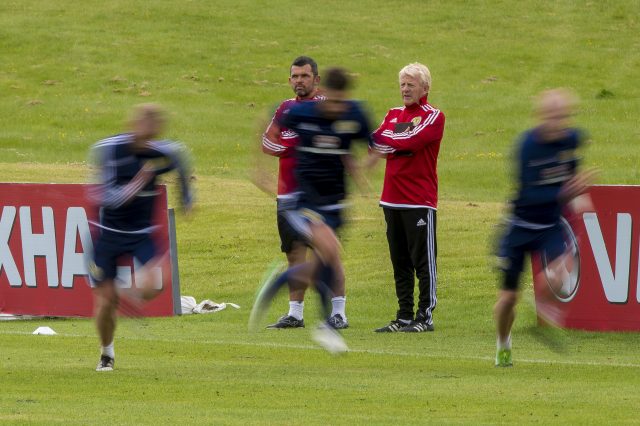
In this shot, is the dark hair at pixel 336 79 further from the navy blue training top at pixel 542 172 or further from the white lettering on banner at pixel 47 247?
the white lettering on banner at pixel 47 247

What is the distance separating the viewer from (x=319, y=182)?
1193 centimetres

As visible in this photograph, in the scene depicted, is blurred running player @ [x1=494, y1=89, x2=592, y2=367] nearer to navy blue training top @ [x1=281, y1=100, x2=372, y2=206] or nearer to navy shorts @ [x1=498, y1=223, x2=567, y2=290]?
navy shorts @ [x1=498, y1=223, x2=567, y2=290]

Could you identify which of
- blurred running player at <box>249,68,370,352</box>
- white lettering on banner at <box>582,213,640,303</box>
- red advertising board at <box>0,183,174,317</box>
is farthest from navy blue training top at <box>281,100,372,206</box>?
red advertising board at <box>0,183,174,317</box>

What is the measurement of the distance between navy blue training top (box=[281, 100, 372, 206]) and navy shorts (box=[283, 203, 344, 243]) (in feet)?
0.19

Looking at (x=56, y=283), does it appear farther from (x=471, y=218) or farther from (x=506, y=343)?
(x=471, y=218)

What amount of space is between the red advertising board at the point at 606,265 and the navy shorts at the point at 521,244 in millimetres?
2309

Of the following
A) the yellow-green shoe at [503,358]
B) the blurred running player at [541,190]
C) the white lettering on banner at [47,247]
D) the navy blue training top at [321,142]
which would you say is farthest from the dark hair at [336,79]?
the white lettering on banner at [47,247]

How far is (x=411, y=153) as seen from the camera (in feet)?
46.6

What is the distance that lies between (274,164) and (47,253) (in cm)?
1096

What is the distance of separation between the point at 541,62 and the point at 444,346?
39427mm

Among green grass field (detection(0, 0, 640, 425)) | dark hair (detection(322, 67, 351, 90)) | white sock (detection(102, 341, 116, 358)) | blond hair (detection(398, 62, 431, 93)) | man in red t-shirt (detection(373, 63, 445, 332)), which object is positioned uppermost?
dark hair (detection(322, 67, 351, 90))

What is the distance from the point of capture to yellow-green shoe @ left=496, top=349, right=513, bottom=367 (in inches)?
468

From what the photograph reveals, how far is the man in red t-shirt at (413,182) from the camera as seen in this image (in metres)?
14.1

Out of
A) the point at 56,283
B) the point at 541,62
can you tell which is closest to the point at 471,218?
the point at 56,283
